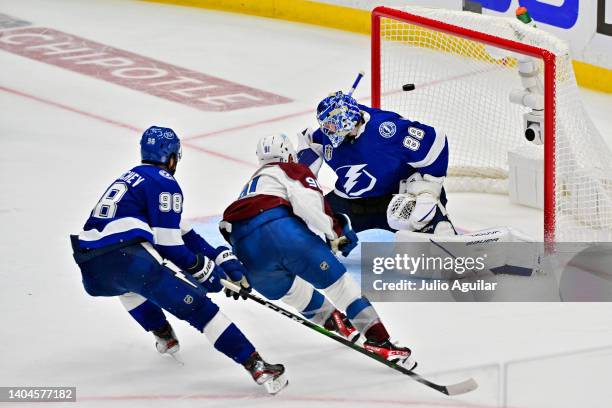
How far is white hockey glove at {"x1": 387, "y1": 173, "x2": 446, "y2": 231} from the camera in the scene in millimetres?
6324

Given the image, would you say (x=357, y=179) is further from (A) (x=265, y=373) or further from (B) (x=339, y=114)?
(A) (x=265, y=373)

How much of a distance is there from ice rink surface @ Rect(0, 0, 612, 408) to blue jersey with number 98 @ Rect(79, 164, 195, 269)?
19.6 inches

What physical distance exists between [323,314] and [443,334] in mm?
499

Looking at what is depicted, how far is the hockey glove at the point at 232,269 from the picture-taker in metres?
5.28

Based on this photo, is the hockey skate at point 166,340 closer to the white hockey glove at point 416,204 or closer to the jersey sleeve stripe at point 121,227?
the jersey sleeve stripe at point 121,227

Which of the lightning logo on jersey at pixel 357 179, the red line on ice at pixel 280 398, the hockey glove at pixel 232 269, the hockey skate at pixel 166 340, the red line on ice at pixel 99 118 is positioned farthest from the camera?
the red line on ice at pixel 99 118

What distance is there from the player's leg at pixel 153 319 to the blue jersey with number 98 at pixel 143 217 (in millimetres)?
320

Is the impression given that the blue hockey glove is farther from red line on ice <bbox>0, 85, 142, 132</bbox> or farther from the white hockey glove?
red line on ice <bbox>0, 85, 142, 132</bbox>

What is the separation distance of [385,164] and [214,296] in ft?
2.97

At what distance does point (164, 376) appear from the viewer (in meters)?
5.42

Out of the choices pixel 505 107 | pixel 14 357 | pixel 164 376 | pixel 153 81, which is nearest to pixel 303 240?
pixel 164 376

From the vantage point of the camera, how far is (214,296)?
6219 mm

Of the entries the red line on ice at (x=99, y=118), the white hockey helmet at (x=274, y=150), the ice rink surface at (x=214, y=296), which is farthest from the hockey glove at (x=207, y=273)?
the red line on ice at (x=99, y=118)
